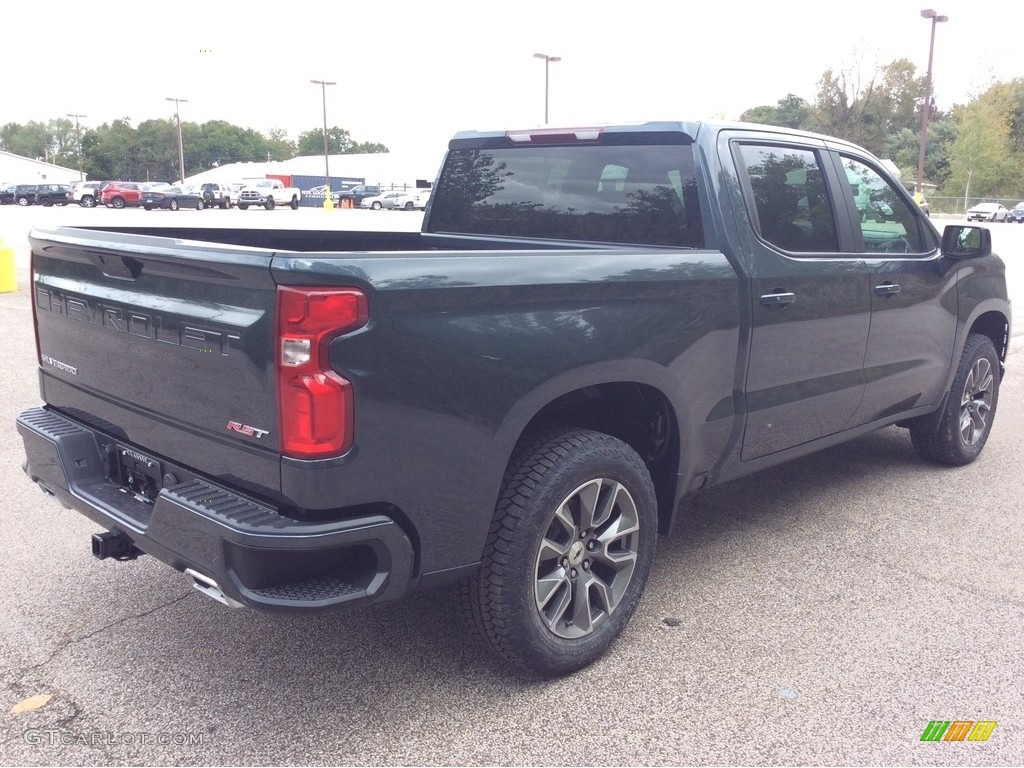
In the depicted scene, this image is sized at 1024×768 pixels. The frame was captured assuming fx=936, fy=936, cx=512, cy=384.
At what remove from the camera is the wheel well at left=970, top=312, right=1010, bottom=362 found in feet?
18.6

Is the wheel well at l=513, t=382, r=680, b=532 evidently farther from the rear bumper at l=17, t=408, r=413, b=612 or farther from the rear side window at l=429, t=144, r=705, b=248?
the rear bumper at l=17, t=408, r=413, b=612

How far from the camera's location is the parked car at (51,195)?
2218 inches

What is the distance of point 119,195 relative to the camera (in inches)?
2044

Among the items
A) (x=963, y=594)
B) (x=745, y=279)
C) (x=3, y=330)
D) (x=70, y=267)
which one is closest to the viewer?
(x=70, y=267)

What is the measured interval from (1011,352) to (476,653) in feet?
28.3

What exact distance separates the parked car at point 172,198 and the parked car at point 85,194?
543cm

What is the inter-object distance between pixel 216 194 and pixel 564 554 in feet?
167

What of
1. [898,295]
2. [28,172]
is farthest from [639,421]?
[28,172]

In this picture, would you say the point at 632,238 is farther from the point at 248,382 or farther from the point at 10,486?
the point at 10,486

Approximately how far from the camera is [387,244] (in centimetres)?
482

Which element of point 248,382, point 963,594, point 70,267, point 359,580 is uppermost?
point 70,267

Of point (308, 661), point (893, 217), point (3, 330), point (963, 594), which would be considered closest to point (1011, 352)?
point (893, 217)

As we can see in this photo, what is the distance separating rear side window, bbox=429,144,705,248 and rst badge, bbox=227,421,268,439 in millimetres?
1955

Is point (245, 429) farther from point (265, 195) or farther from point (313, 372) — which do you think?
point (265, 195)
